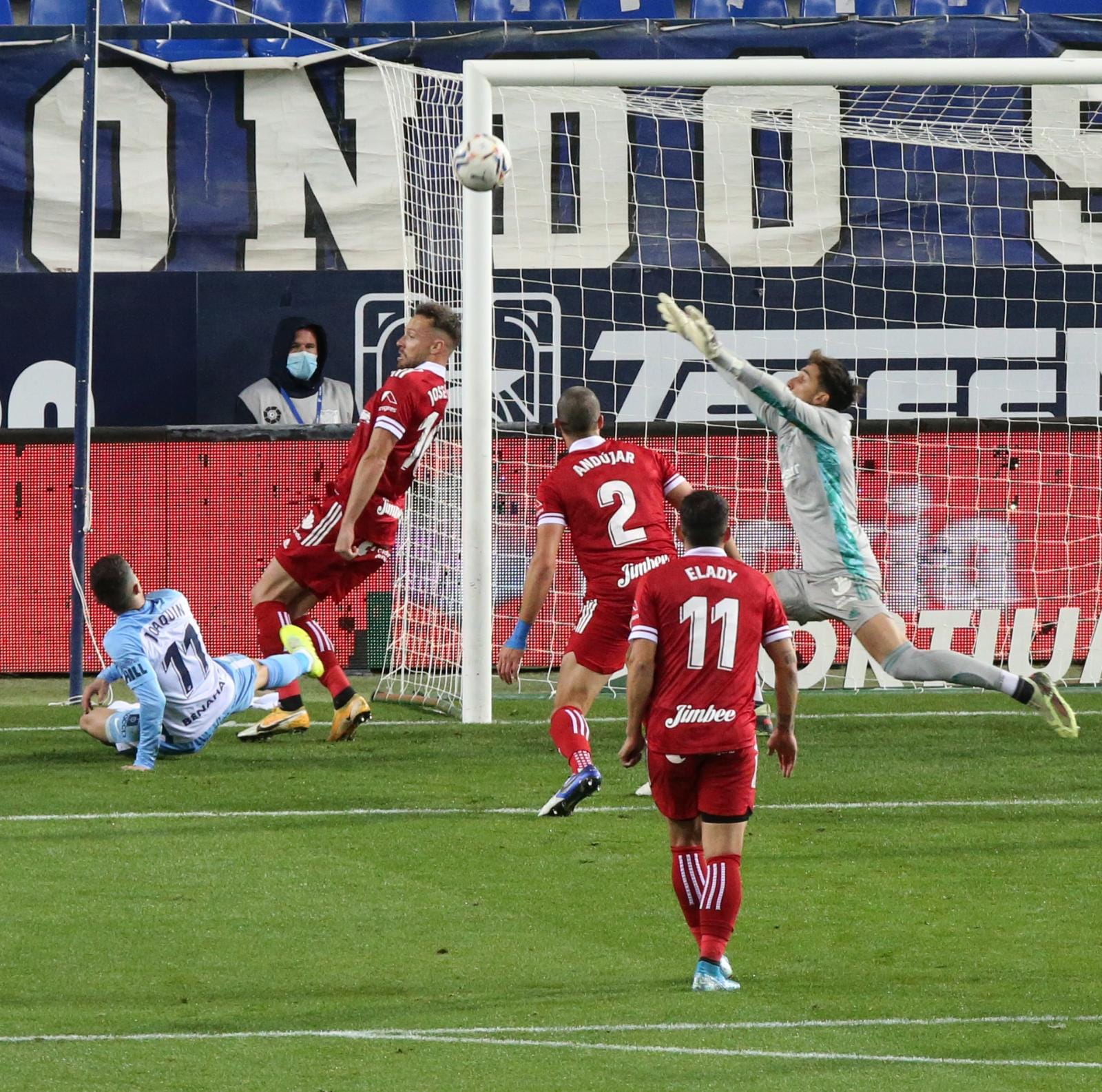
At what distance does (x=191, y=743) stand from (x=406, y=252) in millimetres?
3739

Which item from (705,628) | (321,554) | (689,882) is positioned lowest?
(689,882)

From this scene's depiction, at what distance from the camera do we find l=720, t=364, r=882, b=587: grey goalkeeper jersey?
28.7 ft

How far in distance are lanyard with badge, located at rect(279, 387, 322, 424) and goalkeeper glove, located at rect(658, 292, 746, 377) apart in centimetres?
699

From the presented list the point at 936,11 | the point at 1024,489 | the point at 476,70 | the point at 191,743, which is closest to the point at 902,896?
the point at 191,743

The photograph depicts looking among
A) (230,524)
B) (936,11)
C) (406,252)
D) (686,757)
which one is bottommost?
(686,757)

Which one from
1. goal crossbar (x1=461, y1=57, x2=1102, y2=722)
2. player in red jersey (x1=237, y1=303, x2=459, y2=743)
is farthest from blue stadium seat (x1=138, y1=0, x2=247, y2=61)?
player in red jersey (x1=237, y1=303, x2=459, y2=743)

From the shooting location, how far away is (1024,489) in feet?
43.4

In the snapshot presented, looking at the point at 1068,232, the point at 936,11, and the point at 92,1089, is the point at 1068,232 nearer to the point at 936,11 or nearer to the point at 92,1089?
the point at 936,11

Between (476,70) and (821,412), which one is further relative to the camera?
(476,70)

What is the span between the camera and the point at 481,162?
10258 mm

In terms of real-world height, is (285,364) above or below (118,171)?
below

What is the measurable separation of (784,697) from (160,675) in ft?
14.3

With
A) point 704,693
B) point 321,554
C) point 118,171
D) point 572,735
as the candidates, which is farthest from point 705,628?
point 118,171

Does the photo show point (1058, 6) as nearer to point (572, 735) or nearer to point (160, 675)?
point (572, 735)
